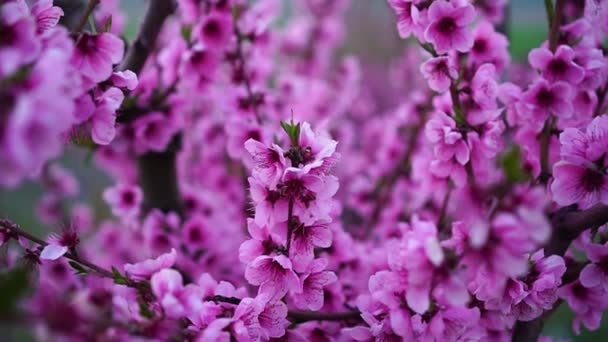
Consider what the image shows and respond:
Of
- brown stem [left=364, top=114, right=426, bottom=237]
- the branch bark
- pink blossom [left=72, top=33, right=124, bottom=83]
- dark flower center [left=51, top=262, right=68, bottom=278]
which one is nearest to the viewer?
pink blossom [left=72, top=33, right=124, bottom=83]

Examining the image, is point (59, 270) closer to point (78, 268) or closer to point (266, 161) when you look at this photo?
point (78, 268)

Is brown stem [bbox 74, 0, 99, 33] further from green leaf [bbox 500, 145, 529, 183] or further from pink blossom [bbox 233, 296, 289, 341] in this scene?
green leaf [bbox 500, 145, 529, 183]

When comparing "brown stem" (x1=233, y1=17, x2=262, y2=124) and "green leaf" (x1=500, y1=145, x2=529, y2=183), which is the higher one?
"brown stem" (x1=233, y1=17, x2=262, y2=124)

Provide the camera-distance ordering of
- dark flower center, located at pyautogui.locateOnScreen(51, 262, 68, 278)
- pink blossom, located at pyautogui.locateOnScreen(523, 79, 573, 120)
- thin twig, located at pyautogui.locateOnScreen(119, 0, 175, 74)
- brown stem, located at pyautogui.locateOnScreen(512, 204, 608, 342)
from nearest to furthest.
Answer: brown stem, located at pyautogui.locateOnScreen(512, 204, 608, 342) < pink blossom, located at pyautogui.locateOnScreen(523, 79, 573, 120) < thin twig, located at pyautogui.locateOnScreen(119, 0, 175, 74) < dark flower center, located at pyautogui.locateOnScreen(51, 262, 68, 278)

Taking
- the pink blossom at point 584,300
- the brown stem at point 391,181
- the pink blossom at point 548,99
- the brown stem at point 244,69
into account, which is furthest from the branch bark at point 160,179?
the pink blossom at point 584,300

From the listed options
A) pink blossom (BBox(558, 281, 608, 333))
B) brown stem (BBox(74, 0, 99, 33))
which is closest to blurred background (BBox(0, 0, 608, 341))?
pink blossom (BBox(558, 281, 608, 333))

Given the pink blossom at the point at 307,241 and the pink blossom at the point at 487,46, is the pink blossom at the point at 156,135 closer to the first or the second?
the pink blossom at the point at 307,241
